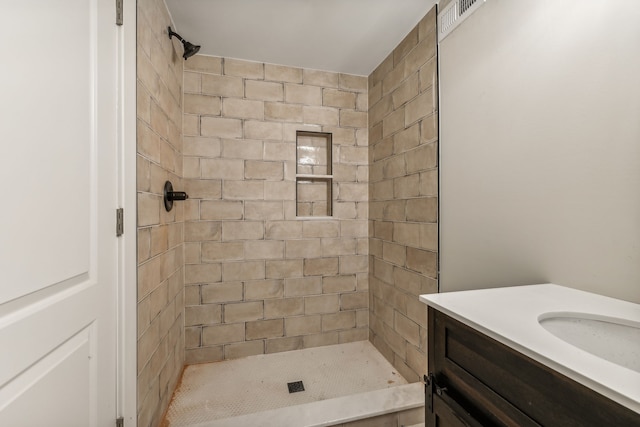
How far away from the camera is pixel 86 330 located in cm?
88

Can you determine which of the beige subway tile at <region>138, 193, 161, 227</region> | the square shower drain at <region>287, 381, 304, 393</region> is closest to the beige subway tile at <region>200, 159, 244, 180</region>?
the beige subway tile at <region>138, 193, 161, 227</region>

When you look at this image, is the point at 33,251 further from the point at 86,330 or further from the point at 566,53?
the point at 566,53

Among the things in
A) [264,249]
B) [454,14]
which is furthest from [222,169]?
[454,14]

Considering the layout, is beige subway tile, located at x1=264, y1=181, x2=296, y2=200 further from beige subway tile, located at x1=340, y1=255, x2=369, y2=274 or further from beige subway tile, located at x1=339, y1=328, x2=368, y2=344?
beige subway tile, located at x1=339, y1=328, x2=368, y2=344

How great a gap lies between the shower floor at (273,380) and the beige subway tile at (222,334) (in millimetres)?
166

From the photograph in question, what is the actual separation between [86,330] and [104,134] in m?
0.69

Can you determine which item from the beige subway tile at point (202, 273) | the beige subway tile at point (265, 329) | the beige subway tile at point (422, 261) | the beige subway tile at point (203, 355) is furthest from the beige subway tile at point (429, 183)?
the beige subway tile at point (203, 355)

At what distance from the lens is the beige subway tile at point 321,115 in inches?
Answer: 91.3

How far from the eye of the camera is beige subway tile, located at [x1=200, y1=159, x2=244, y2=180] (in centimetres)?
211

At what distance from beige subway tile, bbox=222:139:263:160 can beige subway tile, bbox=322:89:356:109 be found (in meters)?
0.73

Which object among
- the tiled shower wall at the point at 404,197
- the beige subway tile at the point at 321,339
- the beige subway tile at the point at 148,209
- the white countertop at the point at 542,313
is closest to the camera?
the white countertop at the point at 542,313

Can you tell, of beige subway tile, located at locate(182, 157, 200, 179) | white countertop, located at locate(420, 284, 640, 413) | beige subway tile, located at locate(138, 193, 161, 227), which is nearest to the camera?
white countertop, located at locate(420, 284, 640, 413)

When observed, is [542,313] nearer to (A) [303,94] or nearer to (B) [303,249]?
(B) [303,249]

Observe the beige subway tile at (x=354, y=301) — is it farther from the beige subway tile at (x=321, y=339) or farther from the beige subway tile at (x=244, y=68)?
the beige subway tile at (x=244, y=68)
